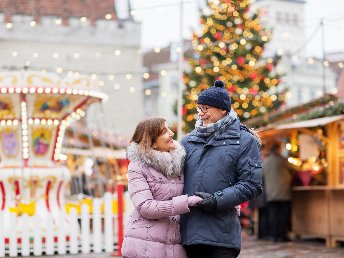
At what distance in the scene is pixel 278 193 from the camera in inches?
605

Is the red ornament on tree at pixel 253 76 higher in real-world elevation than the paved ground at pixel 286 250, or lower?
higher

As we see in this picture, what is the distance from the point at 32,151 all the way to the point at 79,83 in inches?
55.6

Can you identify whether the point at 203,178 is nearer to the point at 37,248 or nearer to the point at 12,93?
the point at 37,248

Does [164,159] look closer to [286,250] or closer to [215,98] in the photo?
[215,98]

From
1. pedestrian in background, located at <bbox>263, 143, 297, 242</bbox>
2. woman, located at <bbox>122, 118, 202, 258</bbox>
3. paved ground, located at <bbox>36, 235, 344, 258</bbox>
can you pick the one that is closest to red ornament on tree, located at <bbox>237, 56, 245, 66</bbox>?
pedestrian in background, located at <bbox>263, 143, 297, 242</bbox>

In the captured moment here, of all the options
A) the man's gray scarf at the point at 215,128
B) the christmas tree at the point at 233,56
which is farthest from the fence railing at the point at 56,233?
the christmas tree at the point at 233,56

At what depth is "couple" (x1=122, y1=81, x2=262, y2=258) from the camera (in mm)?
5188

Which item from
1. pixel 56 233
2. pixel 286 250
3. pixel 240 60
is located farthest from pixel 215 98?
pixel 240 60

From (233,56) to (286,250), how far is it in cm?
1295

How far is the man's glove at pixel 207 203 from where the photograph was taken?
510 centimetres

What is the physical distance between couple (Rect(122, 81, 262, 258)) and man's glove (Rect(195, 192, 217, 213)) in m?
0.01

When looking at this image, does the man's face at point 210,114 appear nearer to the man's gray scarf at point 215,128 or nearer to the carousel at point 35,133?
the man's gray scarf at point 215,128

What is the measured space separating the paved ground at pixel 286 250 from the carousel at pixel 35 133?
2.04m

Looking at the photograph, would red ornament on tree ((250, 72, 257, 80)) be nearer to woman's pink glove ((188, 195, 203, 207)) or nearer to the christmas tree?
the christmas tree
